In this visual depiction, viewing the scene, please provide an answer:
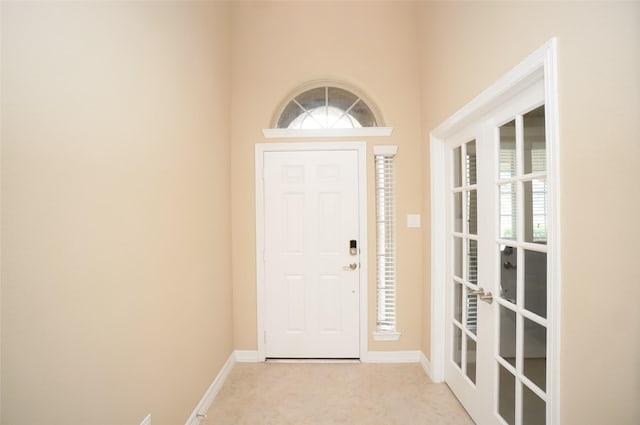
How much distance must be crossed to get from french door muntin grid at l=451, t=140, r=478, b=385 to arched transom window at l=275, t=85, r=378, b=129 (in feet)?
3.42

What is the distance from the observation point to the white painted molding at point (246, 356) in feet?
8.76

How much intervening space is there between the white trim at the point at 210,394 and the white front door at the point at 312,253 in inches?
14.4

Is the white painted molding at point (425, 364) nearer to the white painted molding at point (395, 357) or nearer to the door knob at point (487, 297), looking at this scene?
the white painted molding at point (395, 357)

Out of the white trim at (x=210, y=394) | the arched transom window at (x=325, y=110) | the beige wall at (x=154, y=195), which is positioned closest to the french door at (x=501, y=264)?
the beige wall at (x=154, y=195)

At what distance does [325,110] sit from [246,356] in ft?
8.29

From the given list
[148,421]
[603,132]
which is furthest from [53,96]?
[603,132]

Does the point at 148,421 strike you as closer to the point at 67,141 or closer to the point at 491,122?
the point at 67,141

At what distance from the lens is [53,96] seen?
3.07 ft

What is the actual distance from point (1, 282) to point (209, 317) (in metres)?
1.50

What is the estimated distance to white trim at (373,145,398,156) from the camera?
8.62 ft

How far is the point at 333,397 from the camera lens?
2125mm

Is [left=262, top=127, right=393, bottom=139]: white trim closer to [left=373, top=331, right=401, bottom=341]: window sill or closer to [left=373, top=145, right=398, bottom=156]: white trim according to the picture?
[left=373, top=145, right=398, bottom=156]: white trim

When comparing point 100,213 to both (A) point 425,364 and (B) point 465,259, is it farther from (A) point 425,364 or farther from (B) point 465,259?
(A) point 425,364

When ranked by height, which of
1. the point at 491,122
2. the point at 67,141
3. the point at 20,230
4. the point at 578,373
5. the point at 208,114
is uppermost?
the point at 208,114
